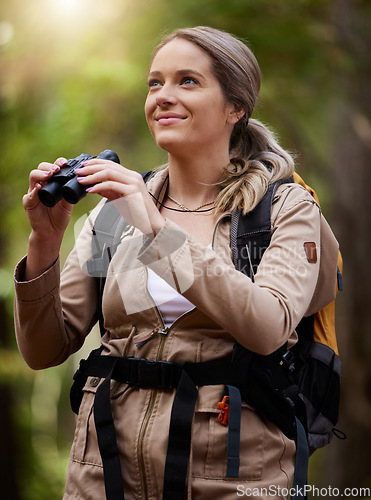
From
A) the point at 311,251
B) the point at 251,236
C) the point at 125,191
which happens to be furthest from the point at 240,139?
the point at 125,191

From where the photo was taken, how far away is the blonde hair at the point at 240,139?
9.25 feet

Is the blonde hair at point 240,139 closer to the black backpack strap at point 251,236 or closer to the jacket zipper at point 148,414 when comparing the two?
the black backpack strap at point 251,236

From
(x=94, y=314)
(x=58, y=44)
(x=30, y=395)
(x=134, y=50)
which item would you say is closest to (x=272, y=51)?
(x=134, y=50)

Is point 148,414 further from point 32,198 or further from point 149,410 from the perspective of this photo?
point 32,198

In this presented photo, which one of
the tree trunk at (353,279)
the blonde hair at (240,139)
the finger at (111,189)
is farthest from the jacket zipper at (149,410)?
the tree trunk at (353,279)

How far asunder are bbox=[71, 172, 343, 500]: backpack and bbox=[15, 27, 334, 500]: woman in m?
0.04

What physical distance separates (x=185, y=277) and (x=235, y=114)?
106 centimetres

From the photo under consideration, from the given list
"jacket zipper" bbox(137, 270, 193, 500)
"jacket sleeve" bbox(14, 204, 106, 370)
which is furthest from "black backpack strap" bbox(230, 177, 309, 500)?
"jacket sleeve" bbox(14, 204, 106, 370)

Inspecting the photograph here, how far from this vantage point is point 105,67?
6.89 meters

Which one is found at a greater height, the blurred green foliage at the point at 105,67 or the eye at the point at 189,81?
the blurred green foliage at the point at 105,67

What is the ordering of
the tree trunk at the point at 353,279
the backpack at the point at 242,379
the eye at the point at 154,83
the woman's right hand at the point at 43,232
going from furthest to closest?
the tree trunk at the point at 353,279, the eye at the point at 154,83, the woman's right hand at the point at 43,232, the backpack at the point at 242,379

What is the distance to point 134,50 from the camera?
7.36 m

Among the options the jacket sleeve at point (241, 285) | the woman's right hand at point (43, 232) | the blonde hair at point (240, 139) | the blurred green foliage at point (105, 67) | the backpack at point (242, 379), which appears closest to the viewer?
the jacket sleeve at point (241, 285)

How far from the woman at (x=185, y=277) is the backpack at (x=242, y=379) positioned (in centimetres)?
4
